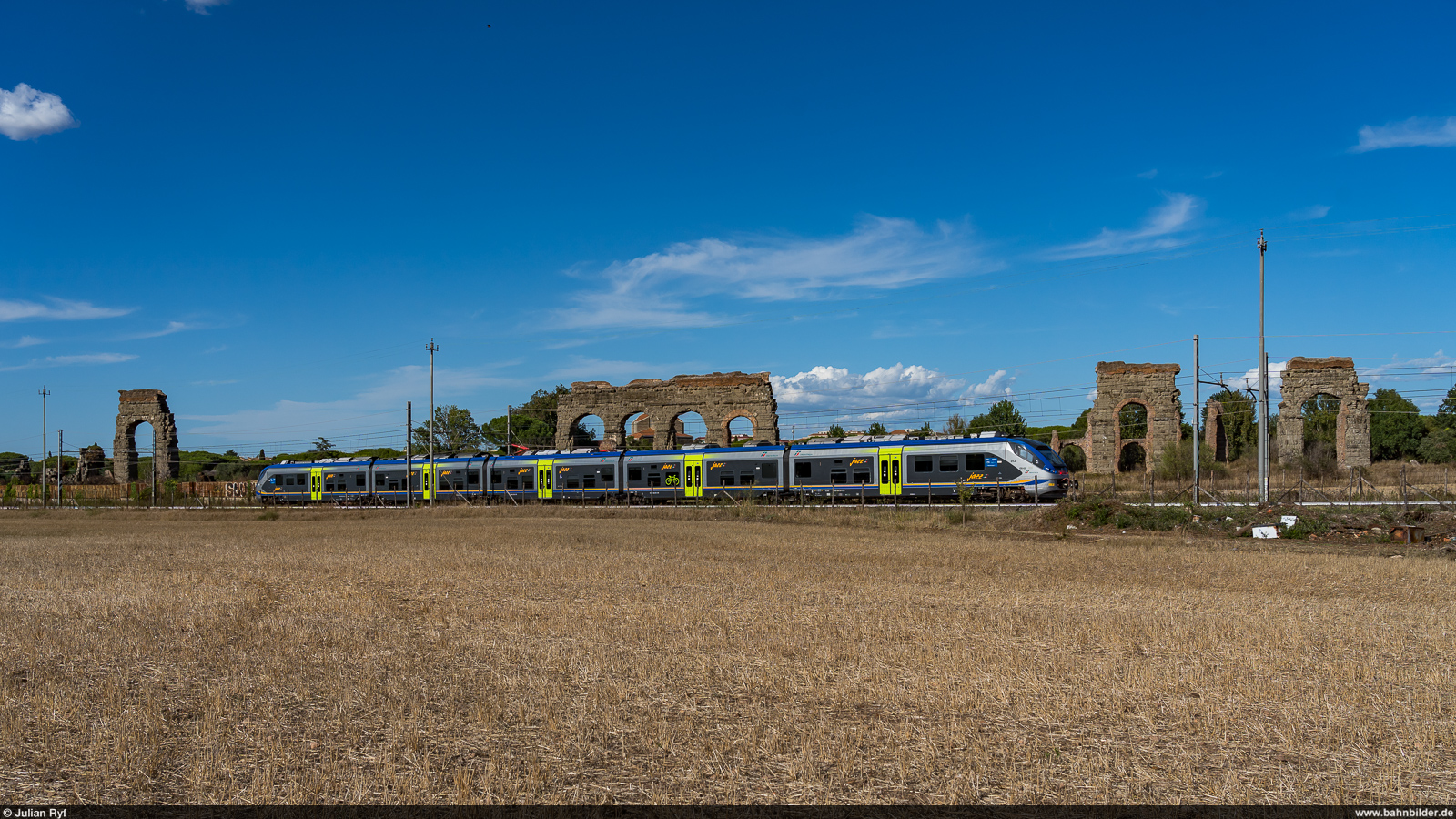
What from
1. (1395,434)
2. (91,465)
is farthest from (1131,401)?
(91,465)

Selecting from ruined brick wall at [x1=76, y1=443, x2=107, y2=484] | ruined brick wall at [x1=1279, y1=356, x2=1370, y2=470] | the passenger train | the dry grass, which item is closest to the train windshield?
the passenger train

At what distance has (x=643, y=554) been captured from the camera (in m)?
20.3

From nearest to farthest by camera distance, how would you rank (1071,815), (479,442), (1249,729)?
(1071,815) < (1249,729) < (479,442)

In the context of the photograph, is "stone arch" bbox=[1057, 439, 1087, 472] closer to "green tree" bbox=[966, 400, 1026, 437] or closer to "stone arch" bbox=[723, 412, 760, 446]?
"green tree" bbox=[966, 400, 1026, 437]

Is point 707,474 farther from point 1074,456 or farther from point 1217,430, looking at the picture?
point 1074,456

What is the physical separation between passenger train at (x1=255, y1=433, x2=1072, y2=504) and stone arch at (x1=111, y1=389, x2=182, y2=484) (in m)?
14.1

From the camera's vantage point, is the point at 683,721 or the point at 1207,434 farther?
the point at 1207,434

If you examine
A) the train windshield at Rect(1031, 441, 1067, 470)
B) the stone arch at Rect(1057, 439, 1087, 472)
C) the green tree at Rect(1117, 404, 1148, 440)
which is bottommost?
the stone arch at Rect(1057, 439, 1087, 472)

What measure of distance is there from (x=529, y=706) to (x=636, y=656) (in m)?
1.97

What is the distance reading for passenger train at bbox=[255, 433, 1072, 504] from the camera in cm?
3488

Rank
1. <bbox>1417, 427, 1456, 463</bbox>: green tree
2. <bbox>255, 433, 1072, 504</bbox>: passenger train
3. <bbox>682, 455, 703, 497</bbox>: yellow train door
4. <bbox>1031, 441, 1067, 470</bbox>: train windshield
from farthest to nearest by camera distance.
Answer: <bbox>1417, 427, 1456, 463</bbox>: green tree < <bbox>682, 455, 703, 497</bbox>: yellow train door < <bbox>255, 433, 1072, 504</bbox>: passenger train < <bbox>1031, 441, 1067, 470</bbox>: train windshield

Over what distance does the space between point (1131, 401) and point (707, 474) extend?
26124 millimetres

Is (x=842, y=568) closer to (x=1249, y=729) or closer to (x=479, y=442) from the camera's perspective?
(x=1249, y=729)

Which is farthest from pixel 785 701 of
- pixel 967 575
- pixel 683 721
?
pixel 967 575
